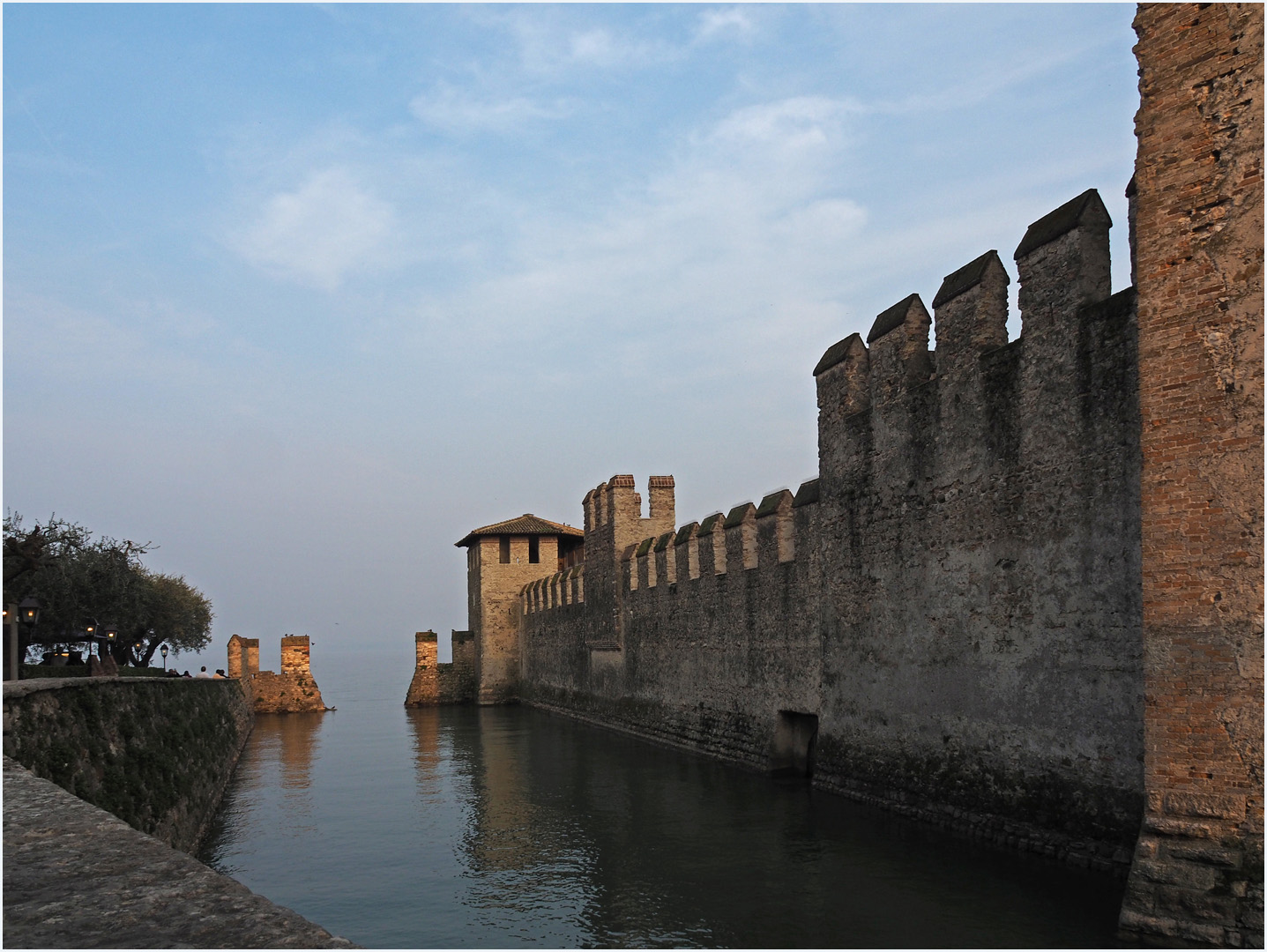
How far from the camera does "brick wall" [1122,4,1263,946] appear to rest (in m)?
6.02

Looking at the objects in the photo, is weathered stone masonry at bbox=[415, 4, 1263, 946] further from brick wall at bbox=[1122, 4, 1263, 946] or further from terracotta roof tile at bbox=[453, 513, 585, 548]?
terracotta roof tile at bbox=[453, 513, 585, 548]

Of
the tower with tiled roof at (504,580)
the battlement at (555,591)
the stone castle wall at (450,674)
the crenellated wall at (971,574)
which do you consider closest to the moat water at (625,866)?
the crenellated wall at (971,574)

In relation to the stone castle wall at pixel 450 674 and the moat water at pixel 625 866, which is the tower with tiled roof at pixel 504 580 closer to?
the stone castle wall at pixel 450 674

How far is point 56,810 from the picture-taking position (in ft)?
14.2

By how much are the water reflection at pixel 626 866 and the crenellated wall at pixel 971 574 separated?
0.68 m

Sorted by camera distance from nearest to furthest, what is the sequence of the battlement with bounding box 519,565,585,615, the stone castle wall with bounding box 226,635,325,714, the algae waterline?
the algae waterline → the battlement with bounding box 519,565,585,615 → the stone castle wall with bounding box 226,635,325,714

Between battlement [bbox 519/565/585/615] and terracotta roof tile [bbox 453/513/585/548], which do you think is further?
terracotta roof tile [bbox 453/513/585/548]

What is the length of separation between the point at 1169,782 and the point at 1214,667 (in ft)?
2.57

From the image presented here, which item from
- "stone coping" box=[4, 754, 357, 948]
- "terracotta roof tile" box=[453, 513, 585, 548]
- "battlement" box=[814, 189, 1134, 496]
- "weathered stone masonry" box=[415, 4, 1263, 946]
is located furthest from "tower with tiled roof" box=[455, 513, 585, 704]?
"stone coping" box=[4, 754, 357, 948]

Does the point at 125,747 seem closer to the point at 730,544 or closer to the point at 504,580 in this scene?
the point at 730,544

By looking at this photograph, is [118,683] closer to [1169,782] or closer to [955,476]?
[955,476]

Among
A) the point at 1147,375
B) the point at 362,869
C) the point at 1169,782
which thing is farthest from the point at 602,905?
the point at 1147,375

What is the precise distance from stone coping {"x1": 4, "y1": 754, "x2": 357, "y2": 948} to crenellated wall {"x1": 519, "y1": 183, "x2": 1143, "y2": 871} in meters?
7.04

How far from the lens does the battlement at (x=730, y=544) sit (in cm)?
1483
